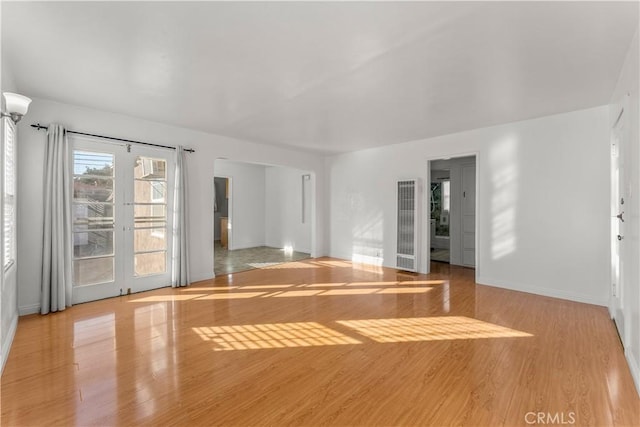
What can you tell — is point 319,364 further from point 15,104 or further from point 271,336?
point 15,104

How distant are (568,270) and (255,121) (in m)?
5.08

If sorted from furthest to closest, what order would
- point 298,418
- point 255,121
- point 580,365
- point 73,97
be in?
point 255,121
point 73,97
point 580,365
point 298,418

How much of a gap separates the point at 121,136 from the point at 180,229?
1625 mm

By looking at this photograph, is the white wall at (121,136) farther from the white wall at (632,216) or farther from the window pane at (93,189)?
the white wall at (632,216)

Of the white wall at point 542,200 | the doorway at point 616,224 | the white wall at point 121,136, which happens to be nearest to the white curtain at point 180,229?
the white wall at point 121,136

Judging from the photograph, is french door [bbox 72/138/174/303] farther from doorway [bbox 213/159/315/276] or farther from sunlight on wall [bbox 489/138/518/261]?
sunlight on wall [bbox 489/138/518/261]

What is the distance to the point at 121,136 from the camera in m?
4.41

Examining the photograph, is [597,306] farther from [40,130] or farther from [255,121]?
[40,130]

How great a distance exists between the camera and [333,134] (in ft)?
18.0

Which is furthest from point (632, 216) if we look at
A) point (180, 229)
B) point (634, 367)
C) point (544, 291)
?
point (180, 229)

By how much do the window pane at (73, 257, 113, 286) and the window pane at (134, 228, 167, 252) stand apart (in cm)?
42

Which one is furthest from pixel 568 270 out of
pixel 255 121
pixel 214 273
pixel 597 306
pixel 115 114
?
pixel 115 114

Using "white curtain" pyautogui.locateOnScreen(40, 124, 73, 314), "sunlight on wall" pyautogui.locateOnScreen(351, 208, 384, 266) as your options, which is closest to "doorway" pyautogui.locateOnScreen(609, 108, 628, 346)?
"sunlight on wall" pyautogui.locateOnScreen(351, 208, 384, 266)

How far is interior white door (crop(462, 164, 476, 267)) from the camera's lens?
6.43 meters
